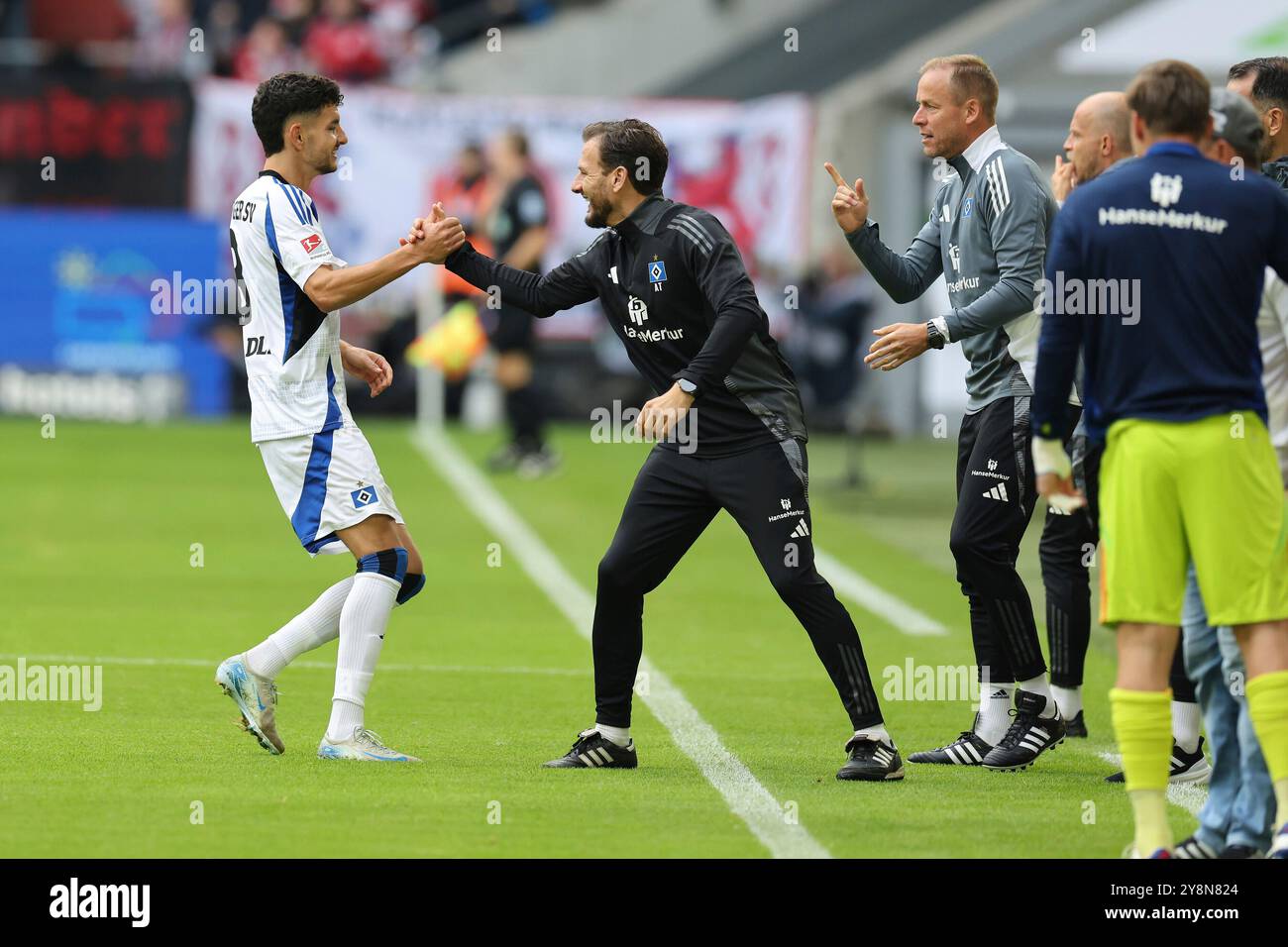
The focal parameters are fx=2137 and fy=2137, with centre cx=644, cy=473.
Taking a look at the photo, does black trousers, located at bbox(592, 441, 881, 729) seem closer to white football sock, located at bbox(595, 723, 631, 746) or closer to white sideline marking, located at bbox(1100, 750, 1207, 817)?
white football sock, located at bbox(595, 723, 631, 746)

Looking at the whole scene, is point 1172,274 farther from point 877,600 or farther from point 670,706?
point 877,600

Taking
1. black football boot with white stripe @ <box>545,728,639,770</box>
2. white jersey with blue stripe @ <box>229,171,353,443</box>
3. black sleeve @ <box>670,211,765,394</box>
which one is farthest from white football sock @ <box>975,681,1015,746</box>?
white jersey with blue stripe @ <box>229,171,353,443</box>

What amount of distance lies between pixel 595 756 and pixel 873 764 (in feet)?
3.33

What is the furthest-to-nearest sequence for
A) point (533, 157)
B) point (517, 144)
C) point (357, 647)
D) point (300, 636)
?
point (533, 157), point (517, 144), point (300, 636), point (357, 647)

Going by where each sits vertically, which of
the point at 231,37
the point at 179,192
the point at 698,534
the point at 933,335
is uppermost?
the point at 231,37

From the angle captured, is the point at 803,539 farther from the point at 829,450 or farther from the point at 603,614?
the point at 829,450

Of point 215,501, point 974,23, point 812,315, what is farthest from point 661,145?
point 974,23

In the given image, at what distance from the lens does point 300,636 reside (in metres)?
7.94

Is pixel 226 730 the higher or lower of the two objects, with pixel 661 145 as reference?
lower

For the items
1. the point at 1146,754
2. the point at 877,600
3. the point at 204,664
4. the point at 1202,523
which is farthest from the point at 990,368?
the point at 877,600

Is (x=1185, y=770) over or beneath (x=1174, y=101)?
beneath

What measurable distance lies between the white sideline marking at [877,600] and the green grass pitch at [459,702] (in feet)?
0.43

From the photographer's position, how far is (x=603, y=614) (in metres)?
7.95
